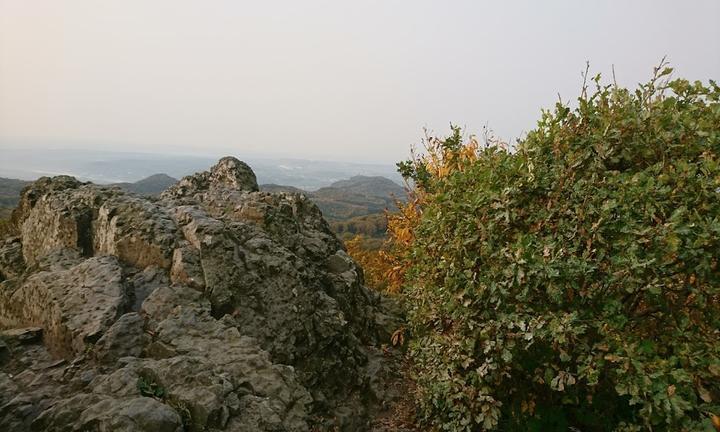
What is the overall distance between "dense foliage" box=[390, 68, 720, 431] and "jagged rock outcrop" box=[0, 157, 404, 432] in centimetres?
346

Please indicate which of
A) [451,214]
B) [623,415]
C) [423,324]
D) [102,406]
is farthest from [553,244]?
[102,406]

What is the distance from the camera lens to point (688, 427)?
6.64 meters

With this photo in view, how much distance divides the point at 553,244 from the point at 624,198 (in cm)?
156

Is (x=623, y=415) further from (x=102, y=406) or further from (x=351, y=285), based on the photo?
(x=102, y=406)

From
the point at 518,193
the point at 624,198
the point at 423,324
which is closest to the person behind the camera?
the point at 624,198

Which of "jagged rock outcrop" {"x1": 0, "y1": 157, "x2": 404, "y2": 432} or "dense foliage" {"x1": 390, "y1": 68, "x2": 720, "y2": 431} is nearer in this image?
"dense foliage" {"x1": 390, "y1": 68, "x2": 720, "y2": 431}

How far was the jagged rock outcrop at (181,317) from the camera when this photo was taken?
7691 mm

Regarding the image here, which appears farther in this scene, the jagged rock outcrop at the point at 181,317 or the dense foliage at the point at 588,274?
the jagged rock outcrop at the point at 181,317

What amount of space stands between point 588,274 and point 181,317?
9007 mm

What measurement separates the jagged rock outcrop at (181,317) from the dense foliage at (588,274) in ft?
11.4

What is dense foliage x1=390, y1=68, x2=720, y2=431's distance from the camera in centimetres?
727

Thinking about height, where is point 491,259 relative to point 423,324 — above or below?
above

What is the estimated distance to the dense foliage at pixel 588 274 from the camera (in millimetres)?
7270

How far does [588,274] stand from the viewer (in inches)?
307
